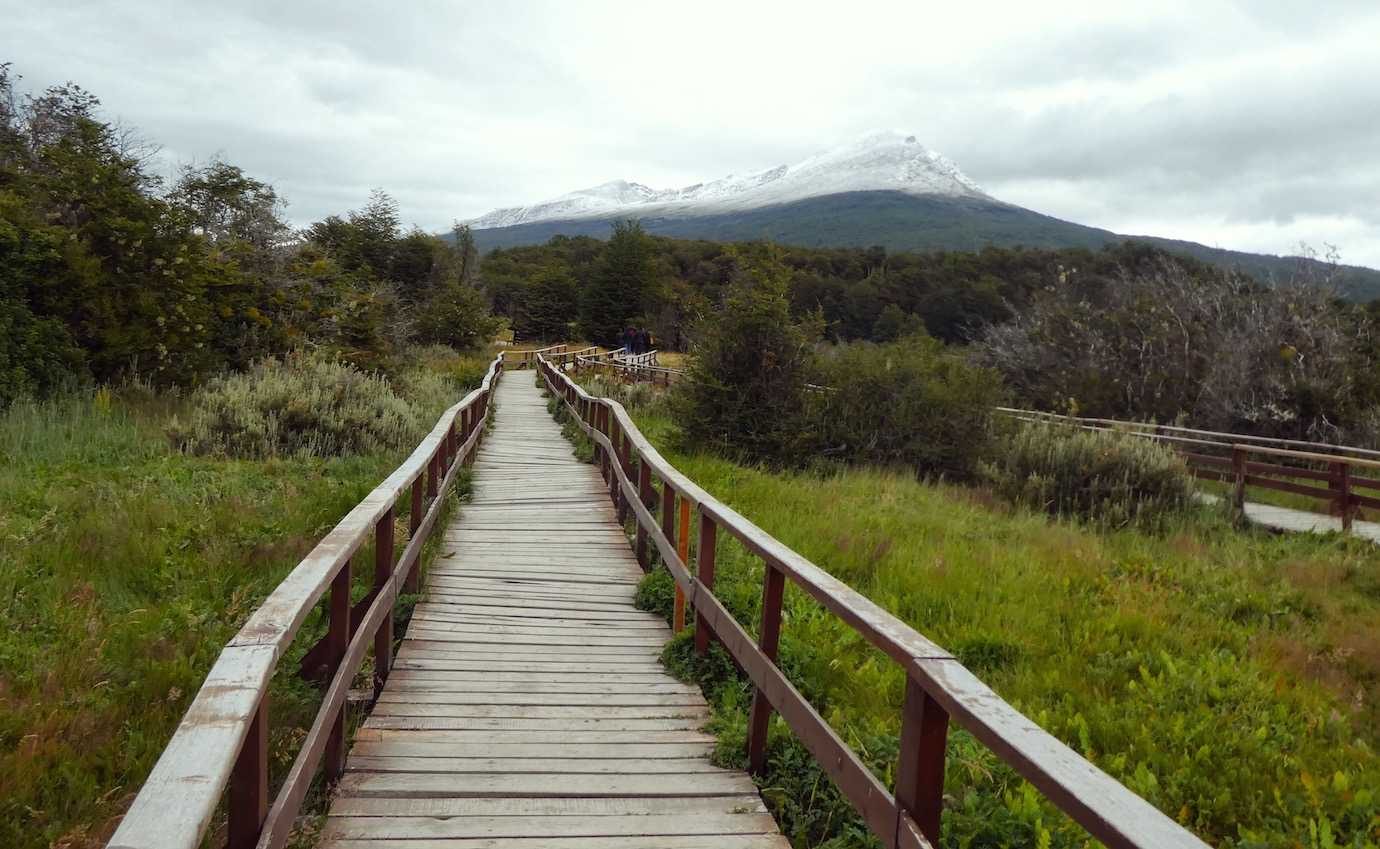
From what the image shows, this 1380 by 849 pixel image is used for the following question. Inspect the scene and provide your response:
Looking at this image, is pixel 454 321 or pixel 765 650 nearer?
pixel 765 650

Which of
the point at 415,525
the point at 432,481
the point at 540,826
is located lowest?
the point at 540,826

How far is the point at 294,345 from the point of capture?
1616 centimetres

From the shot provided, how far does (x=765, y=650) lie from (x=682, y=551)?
178 centimetres

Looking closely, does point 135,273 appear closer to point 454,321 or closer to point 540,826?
point 540,826

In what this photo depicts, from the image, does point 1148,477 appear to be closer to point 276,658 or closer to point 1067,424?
point 1067,424

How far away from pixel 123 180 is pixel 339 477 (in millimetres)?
7780

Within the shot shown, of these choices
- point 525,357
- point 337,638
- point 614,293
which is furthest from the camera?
point 614,293

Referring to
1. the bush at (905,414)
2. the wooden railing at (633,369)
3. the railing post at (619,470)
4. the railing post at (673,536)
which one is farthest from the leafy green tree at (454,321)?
the railing post at (673,536)

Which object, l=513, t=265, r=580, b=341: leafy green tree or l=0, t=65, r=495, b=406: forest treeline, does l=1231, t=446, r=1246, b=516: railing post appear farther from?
l=513, t=265, r=580, b=341: leafy green tree

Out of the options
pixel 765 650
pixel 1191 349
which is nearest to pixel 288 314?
pixel 765 650

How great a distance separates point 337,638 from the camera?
328cm

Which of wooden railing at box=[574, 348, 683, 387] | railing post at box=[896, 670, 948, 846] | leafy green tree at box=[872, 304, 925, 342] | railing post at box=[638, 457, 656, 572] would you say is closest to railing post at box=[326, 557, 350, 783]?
railing post at box=[896, 670, 948, 846]

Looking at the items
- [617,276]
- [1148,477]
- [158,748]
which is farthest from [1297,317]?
[617,276]

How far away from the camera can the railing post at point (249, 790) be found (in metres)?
2.14
